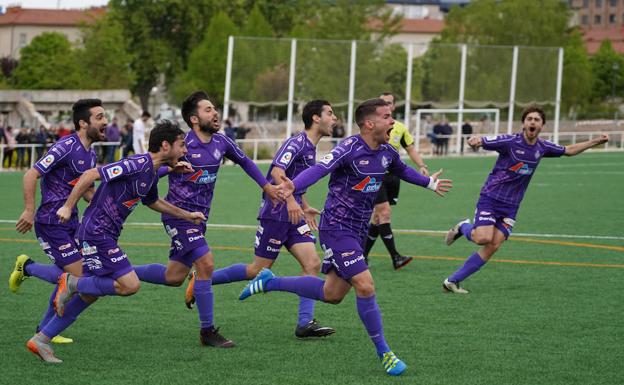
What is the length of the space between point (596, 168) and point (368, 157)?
3139 centimetres

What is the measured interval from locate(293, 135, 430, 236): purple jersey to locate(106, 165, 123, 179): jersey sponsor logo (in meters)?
1.42

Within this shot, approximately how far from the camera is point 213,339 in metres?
9.55

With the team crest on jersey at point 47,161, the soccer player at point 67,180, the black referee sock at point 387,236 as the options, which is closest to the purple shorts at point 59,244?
the soccer player at point 67,180

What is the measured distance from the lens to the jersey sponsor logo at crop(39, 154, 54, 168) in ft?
32.1

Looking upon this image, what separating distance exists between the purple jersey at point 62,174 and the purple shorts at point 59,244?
0.25 feet

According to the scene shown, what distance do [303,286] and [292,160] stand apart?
1.48 meters

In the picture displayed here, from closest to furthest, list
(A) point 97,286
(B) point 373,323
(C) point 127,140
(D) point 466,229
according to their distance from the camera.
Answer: (B) point 373,323 → (A) point 97,286 → (D) point 466,229 → (C) point 127,140

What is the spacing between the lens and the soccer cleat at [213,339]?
952cm

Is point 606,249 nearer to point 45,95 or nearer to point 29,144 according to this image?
point 29,144

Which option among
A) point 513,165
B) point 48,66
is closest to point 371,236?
point 513,165

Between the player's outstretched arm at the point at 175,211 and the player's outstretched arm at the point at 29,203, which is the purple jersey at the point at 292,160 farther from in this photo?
the player's outstretched arm at the point at 29,203

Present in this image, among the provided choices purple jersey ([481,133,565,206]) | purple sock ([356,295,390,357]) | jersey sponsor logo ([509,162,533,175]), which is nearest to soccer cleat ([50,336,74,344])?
purple sock ([356,295,390,357])

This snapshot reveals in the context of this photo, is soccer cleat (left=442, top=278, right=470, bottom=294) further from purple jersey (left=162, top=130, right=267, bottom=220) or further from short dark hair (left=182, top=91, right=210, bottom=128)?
short dark hair (left=182, top=91, right=210, bottom=128)

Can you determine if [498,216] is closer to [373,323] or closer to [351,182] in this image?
[351,182]
